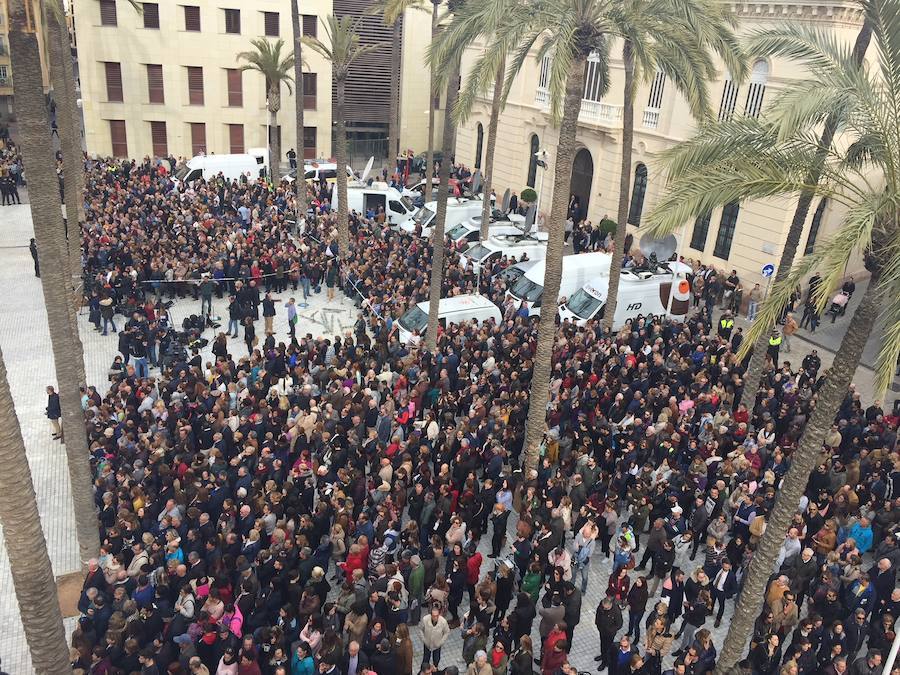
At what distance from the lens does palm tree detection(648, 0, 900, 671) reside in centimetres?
743

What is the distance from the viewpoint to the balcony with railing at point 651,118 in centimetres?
2886

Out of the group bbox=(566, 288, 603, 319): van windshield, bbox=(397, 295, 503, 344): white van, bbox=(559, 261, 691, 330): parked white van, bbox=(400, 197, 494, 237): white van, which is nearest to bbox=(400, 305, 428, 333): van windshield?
bbox=(397, 295, 503, 344): white van

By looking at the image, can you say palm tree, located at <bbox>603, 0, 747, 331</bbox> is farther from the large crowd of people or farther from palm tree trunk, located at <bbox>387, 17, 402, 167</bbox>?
palm tree trunk, located at <bbox>387, 17, 402, 167</bbox>

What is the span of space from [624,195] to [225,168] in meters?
21.5

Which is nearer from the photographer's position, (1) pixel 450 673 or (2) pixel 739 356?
(2) pixel 739 356

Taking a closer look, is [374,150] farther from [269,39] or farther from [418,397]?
[418,397]

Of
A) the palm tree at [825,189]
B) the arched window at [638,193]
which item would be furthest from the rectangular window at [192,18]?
the palm tree at [825,189]

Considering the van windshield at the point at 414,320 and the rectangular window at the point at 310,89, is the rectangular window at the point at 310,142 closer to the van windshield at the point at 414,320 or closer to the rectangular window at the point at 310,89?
the rectangular window at the point at 310,89

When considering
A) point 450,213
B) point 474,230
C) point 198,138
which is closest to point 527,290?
point 474,230

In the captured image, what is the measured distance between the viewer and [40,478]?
14078mm

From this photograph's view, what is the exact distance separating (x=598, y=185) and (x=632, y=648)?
24279mm

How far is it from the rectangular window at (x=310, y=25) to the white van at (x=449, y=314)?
27.2 meters

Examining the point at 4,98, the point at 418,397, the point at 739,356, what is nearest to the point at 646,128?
the point at 418,397

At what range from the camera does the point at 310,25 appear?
41.9m
